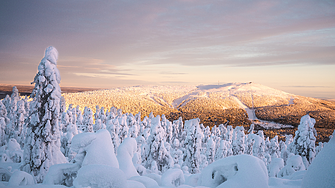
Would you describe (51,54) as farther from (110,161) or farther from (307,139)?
(307,139)

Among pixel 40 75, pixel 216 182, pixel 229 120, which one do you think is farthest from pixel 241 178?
pixel 229 120

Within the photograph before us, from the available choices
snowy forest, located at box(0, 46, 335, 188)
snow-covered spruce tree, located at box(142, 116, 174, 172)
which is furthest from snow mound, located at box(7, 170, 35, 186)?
snow-covered spruce tree, located at box(142, 116, 174, 172)

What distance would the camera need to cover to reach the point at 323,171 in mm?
2891

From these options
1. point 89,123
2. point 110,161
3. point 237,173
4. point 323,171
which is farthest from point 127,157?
point 89,123

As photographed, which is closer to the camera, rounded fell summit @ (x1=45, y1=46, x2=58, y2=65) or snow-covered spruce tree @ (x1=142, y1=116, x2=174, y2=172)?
rounded fell summit @ (x1=45, y1=46, x2=58, y2=65)

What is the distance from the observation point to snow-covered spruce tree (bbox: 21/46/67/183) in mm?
10438

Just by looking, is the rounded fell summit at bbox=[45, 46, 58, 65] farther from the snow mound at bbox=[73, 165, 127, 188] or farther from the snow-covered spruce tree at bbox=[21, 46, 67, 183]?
the snow mound at bbox=[73, 165, 127, 188]

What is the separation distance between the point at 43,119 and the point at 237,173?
36.4 feet

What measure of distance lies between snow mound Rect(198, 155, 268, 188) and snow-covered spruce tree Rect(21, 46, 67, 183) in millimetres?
9577

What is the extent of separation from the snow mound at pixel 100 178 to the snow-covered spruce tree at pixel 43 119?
7940 mm

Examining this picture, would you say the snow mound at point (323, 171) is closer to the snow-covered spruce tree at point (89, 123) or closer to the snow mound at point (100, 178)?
the snow mound at point (100, 178)

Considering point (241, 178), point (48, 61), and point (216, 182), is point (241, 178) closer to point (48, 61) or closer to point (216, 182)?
point (216, 182)

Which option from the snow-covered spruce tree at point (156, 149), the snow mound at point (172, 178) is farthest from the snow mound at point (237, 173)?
the snow-covered spruce tree at point (156, 149)

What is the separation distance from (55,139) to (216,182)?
9.98 meters
